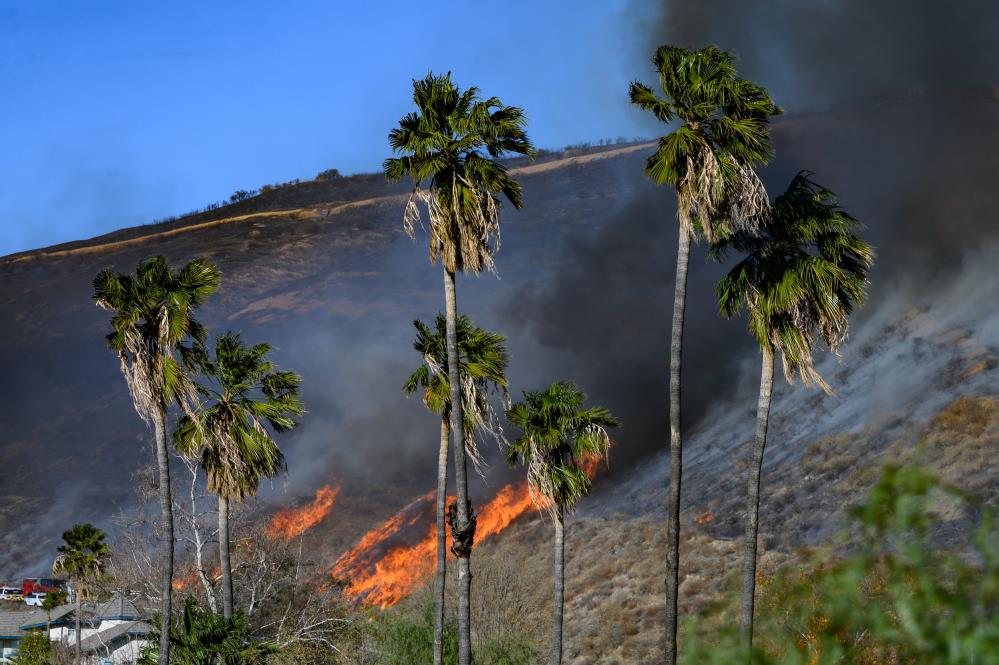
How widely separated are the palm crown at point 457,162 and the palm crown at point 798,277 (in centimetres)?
602

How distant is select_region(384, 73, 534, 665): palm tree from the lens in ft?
87.5

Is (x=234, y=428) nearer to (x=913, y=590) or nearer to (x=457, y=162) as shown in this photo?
(x=457, y=162)

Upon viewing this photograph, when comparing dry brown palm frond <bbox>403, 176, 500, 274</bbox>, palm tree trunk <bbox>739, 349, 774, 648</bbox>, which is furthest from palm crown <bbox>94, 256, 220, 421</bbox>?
palm tree trunk <bbox>739, 349, 774, 648</bbox>

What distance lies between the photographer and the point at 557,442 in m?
31.8

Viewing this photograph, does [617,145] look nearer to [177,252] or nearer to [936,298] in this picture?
[177,252]

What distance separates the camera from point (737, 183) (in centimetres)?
2288

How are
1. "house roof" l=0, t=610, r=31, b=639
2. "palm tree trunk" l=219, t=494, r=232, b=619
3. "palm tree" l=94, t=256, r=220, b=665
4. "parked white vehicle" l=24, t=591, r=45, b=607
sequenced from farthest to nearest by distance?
"parked white vehicle" l=24, t=591, r=45, b=607, "house roof" l=0, t=610, r=31, b=639, "palm tree trunk" l=219, t=494, r=232, b=619, "palm tree" l=94, t=256, r=220, b=665

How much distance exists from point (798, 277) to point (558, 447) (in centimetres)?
1086

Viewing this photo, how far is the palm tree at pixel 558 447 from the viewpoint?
31.8m

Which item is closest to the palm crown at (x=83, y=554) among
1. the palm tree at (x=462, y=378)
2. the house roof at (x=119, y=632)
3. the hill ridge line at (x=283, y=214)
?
the house roof at (x=119, y=632)

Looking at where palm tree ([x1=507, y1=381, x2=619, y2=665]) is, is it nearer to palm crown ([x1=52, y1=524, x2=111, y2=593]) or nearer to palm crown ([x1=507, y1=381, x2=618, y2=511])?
palm crown ([x1=507, y1=381, x2=618, y2=511])

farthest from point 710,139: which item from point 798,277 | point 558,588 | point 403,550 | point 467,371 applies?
point 403,550

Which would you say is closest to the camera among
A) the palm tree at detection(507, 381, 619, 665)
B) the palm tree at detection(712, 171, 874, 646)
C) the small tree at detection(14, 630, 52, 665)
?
the palm tree at detection(712, 171, 874, 646)

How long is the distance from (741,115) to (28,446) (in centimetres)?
12326
